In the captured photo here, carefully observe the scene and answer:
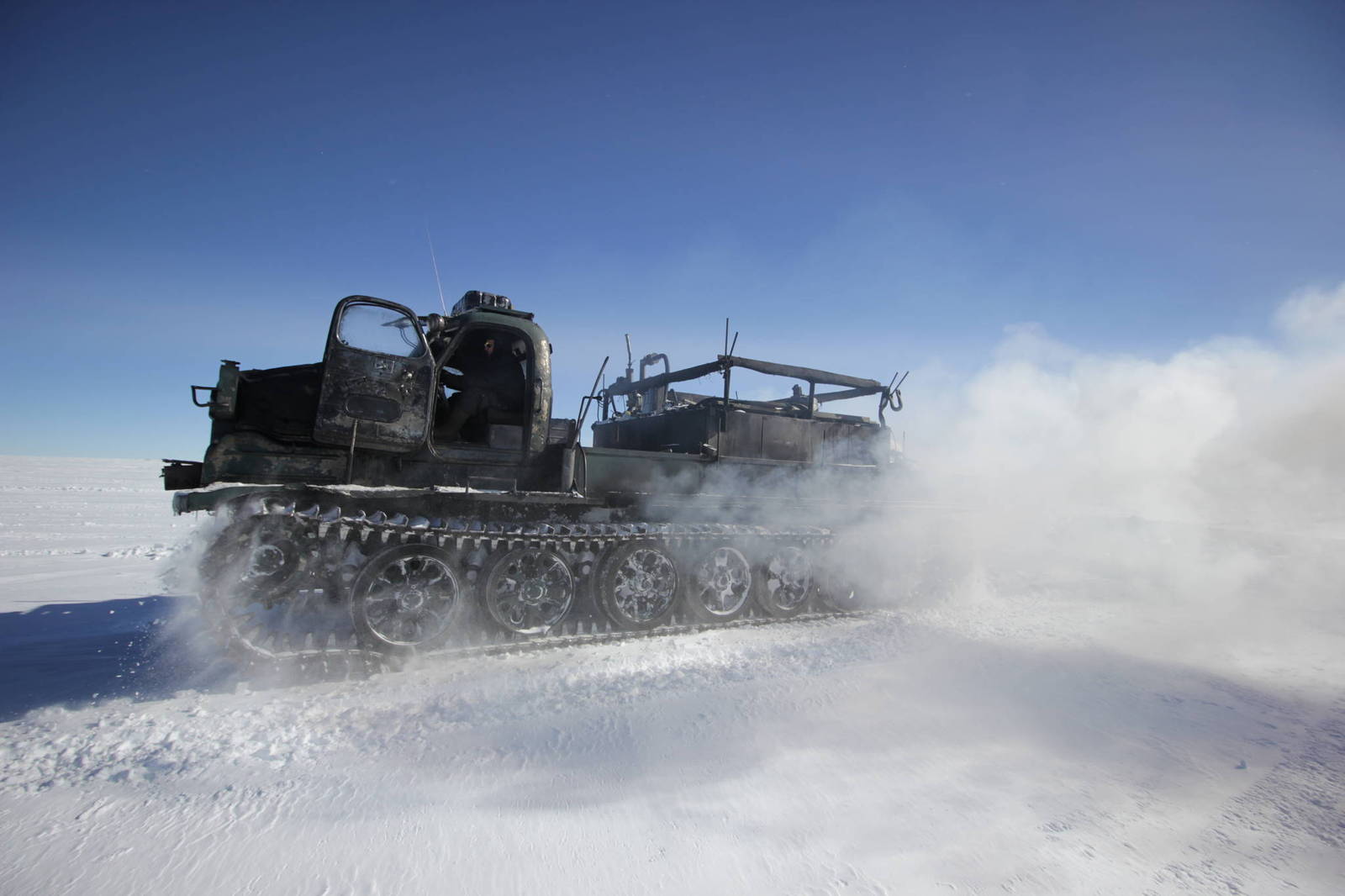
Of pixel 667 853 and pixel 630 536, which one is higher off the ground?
pixel 630 536

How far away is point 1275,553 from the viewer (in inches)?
416

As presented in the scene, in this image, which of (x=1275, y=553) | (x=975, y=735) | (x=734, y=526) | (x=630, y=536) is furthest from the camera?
(x=1275, y=553)

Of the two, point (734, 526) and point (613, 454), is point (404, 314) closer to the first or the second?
point (613, 454)

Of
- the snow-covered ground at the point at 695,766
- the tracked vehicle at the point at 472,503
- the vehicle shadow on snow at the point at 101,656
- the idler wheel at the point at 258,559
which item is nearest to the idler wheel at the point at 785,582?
the tracked vehicle at the point at 472,503

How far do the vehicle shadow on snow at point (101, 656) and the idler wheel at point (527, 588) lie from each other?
222 cm

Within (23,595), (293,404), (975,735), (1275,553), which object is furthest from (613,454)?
(1275,553)

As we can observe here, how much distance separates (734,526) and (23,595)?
9387 millimetres

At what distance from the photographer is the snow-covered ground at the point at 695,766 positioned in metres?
2.71

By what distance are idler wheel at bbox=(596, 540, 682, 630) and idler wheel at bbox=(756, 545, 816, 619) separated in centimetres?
130

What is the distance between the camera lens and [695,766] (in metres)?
3.63

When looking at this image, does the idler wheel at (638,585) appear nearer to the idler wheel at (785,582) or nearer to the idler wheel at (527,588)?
the idler wheel at (527,588)

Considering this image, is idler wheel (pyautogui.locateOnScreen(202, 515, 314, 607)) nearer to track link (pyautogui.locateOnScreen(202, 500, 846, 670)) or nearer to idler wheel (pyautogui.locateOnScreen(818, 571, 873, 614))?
track link (pyautogui.locateOnScreen(202, 500, 846, 670))

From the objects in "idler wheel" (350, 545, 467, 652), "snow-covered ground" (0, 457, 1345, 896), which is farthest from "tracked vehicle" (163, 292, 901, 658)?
"snow-covered ground" (0, 457, 1345, 896)

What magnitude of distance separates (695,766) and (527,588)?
3031mm
